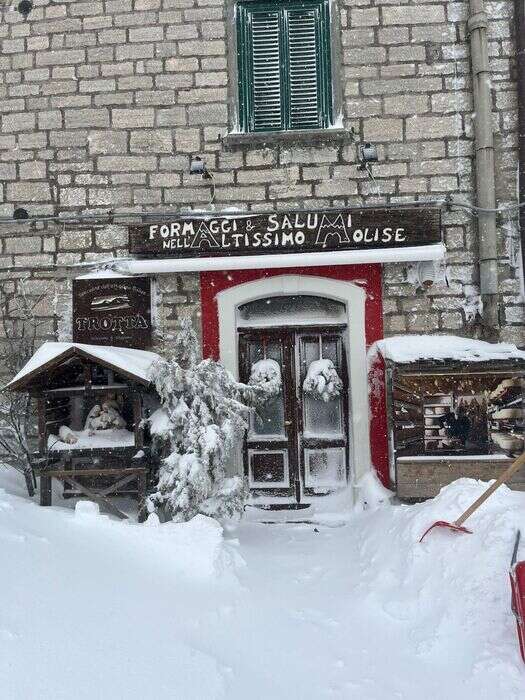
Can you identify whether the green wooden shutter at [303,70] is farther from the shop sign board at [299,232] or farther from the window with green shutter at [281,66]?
the shop sign board at [299,232]

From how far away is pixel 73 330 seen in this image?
18.6 feet

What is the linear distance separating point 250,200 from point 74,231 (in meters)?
1.93

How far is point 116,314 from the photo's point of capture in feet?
18.5

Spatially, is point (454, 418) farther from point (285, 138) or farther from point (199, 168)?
point (199, 168)

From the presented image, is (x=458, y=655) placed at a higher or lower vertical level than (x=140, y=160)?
lower

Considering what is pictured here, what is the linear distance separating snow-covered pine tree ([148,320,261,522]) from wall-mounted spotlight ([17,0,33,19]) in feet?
14.5

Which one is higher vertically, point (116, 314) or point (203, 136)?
point (203, 136)

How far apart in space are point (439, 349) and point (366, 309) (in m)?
0.89

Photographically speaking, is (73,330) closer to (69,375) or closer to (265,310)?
(69,375)

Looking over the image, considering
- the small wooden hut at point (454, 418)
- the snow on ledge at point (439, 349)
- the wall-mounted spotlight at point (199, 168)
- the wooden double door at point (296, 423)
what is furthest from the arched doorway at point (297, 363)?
the wall-mounted spotlight at point (199, 168)

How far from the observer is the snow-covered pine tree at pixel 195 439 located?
13.8 feet

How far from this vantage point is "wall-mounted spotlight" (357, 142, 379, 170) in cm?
545

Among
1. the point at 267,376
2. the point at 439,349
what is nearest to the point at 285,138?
the point at 267,376

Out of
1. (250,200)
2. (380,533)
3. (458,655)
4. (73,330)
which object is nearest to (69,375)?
(73,330)
